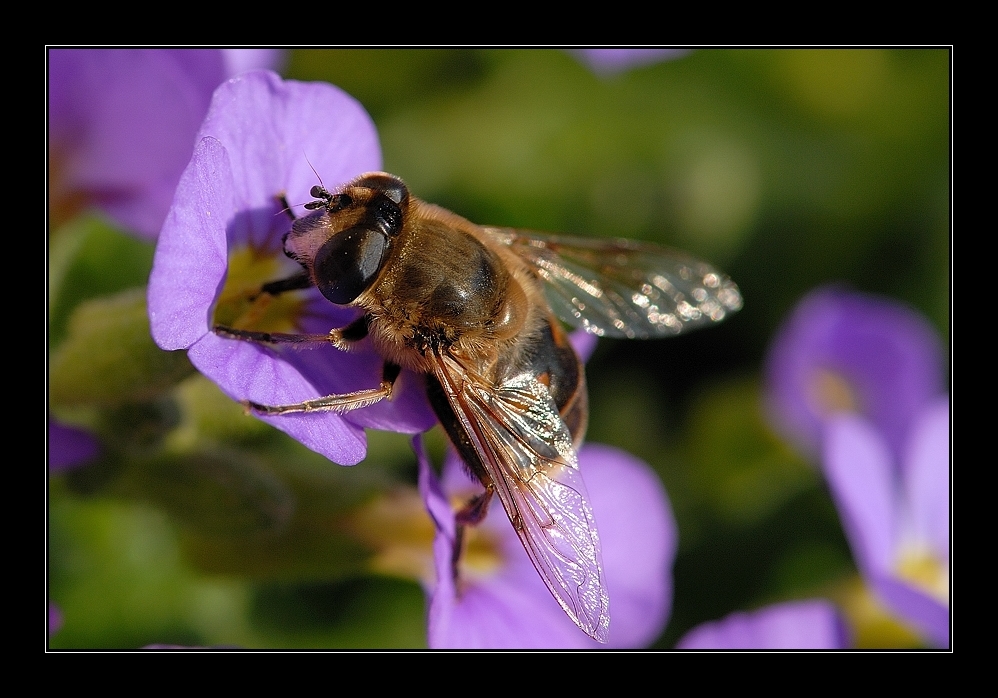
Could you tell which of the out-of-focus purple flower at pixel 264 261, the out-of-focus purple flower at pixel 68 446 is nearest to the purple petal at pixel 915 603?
the out-of-focus purple flower at pixel 264 261

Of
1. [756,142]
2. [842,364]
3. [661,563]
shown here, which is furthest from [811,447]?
[661,563]

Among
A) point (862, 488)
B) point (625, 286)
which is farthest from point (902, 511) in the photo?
point (625, 286)

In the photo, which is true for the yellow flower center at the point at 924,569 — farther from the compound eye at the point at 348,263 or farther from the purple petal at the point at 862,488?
the compound eye at the point at 348,263

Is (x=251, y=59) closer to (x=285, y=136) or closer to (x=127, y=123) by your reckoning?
(x=127, y=123)

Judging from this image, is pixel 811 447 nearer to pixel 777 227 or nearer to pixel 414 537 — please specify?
pixel 777 227

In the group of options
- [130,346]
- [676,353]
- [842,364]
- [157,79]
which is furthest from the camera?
[842,364]

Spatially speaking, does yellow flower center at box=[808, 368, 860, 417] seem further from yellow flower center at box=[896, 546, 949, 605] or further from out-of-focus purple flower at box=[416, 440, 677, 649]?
out-of-focus purple flower at box=[416, 440, 677, 649]
